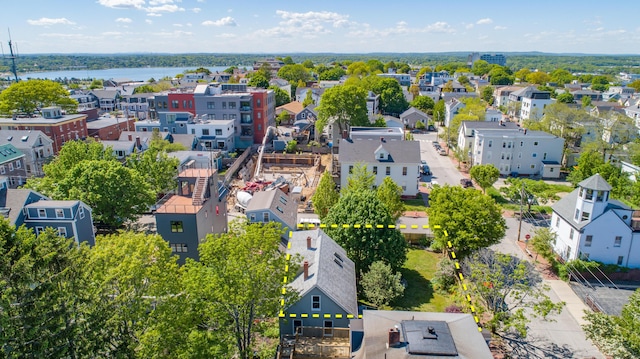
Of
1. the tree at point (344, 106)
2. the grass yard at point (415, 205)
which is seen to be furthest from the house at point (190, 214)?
the tree at point (344, 106)

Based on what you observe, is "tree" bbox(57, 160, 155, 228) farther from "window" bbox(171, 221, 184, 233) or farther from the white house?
the white house

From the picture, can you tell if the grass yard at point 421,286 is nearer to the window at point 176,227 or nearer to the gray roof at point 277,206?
the gray roof at point 277,206

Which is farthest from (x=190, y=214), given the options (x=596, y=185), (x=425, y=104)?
(x=425, y=104)

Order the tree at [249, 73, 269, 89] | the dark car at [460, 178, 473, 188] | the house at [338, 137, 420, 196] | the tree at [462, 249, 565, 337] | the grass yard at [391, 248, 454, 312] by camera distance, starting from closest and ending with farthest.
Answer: the tree at [462, 249, 565, 337] → the grass yard at [391, 248, 454, 312] → the house at [338, 137, 420, 196] → the dark car at [460, 178, 473, 188] → the tree at [249, 73, 269, 89]

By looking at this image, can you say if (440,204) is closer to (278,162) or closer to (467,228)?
(467,228)

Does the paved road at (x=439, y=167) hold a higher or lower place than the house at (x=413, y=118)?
lower

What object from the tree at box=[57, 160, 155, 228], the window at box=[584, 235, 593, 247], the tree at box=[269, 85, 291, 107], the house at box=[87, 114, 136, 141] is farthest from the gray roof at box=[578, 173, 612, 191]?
the tree at box=[269, 85, 291, 107]
